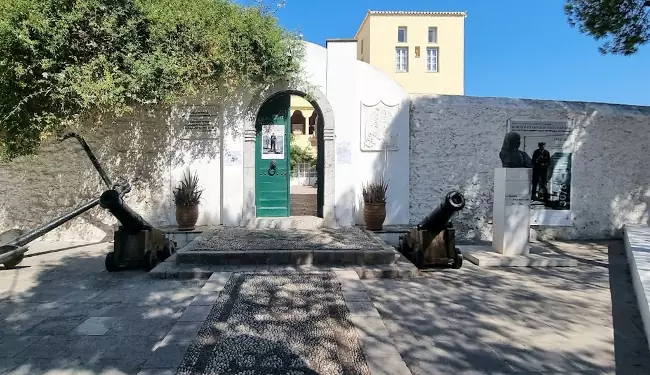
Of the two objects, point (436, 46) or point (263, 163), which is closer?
point (263, 163)

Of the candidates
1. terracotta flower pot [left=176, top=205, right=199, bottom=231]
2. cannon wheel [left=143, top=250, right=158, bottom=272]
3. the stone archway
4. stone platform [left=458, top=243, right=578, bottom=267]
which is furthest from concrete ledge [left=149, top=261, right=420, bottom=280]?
the stone archway

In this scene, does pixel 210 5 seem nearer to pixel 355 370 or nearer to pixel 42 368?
pixel 42 368

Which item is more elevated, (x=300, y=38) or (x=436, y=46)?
(x=436, y=46)

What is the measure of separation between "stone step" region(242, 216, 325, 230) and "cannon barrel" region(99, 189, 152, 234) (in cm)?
259

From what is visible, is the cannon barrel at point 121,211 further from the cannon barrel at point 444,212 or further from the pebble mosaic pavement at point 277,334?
the cannon barrel at point 444,212

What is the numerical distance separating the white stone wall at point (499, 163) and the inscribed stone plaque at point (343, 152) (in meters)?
1.31

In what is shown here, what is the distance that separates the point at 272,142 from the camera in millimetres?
8414

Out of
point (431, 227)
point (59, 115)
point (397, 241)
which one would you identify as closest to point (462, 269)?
point (431, 227)

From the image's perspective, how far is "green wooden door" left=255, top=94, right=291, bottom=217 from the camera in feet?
27.5

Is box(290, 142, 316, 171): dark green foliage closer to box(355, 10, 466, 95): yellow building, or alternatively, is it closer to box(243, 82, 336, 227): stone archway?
box(355, 10, 466, 95): yellow building

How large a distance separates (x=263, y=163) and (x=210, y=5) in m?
3.04

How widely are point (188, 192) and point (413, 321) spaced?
5.22 meters

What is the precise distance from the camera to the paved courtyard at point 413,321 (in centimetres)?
291

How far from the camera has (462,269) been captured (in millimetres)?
5793
